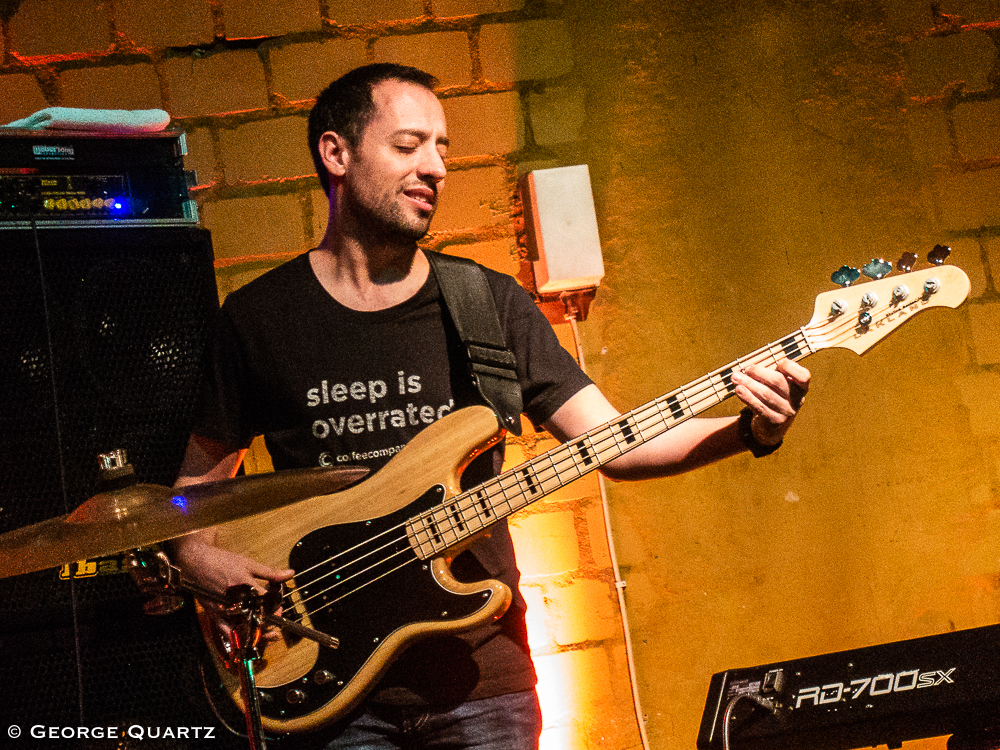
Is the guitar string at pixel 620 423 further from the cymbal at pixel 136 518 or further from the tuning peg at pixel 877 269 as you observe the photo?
the cymbal at pixel 136 518

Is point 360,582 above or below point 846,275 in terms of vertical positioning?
below

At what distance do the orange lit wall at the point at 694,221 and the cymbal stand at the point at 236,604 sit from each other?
101 cm

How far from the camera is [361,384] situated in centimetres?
176

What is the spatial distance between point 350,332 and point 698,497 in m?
0.99

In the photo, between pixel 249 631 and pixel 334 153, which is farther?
pixel 334 153

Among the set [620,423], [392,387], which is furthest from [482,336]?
[620,423]

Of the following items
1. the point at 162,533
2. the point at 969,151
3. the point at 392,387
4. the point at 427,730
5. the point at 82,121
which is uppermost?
the point at 82,121

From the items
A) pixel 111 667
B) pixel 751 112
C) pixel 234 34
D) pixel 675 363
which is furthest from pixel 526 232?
pixel 111 667

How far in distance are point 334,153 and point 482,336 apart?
0.52 m

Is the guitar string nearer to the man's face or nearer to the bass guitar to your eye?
the bass guitar

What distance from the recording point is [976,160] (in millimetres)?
2439

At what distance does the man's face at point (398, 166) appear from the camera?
1.86 m

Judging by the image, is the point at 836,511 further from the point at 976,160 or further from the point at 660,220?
the point at 976,160

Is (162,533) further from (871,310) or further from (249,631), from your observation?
(871,310)
